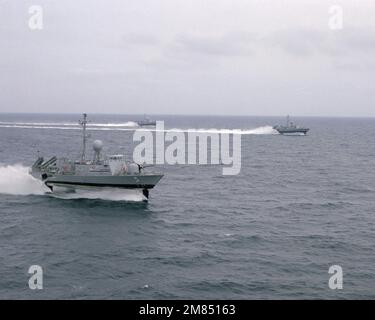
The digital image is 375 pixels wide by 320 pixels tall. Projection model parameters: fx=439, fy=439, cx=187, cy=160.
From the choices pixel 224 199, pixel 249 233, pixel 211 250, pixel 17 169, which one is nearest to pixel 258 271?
pixel 211 250

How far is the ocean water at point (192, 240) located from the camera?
3303 centimetres

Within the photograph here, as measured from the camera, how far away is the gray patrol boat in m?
60.8

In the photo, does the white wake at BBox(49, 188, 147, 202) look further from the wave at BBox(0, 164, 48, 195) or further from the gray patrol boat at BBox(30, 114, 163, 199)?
the wave at BBox(0, 164, 48, 195)

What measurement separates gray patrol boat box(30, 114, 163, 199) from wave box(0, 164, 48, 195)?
12.1 ft

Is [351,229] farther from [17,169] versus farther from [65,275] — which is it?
[17,169]

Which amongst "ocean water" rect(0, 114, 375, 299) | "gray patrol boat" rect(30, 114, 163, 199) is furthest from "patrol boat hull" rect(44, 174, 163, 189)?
"ocean water" rect(0, 114, 375, 299)

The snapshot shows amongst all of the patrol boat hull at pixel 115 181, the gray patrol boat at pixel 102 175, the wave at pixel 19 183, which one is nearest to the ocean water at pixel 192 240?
the wave at pixel 19 183

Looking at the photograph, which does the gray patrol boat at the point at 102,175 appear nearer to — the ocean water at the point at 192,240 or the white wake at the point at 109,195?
the white wake at the point at 109,195

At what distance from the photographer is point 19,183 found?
6775 cm

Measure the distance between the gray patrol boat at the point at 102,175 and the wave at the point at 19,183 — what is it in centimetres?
368

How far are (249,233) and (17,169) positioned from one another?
135 ft

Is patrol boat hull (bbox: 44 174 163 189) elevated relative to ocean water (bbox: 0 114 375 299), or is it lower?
elevated

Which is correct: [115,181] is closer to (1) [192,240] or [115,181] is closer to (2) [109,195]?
(2) [109,195]
